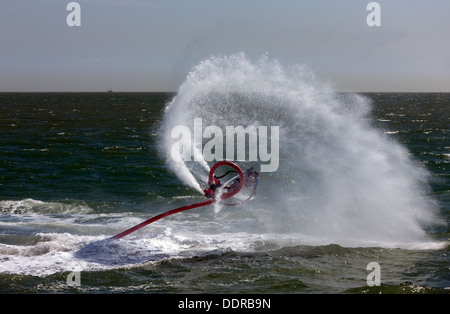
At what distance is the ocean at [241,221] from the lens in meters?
18.6

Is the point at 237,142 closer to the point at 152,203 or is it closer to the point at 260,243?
the point at 152,203

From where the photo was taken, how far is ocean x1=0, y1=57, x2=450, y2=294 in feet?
61.1

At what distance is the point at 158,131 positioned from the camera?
7369 cm

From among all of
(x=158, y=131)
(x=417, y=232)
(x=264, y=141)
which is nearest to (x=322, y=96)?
(x=417, y=232)
